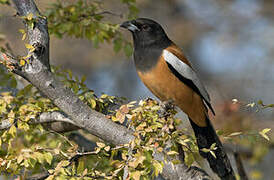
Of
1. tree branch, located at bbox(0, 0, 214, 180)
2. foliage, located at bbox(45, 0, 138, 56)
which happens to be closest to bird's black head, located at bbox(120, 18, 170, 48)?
foliage, located at bbox(45, 0, 138, 56)

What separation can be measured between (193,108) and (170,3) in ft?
31.3

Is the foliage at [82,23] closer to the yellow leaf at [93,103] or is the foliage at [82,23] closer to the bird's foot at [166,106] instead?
the bird's foot at [166,106]

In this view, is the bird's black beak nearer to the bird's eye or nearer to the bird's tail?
the bird's eye

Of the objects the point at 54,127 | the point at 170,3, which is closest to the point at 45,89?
the point at 54,127

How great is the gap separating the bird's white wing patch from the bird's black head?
249 millimetres

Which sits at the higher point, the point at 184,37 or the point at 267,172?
the point at 184,37

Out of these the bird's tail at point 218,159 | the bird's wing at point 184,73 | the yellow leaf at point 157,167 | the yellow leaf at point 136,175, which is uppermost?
the bird's wing at point 184,73

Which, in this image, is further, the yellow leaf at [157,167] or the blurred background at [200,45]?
the blurred background at [200,45]

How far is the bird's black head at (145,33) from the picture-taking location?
13.1ft

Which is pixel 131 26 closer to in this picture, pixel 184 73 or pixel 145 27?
pixel 145 27

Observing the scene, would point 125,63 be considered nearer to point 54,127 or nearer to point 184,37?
point 184,37

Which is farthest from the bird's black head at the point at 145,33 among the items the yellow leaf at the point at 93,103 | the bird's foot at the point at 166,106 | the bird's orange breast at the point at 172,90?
the yellow leaf at the point at 93,103

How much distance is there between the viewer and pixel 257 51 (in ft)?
36.9

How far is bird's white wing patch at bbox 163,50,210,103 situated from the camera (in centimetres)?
376
